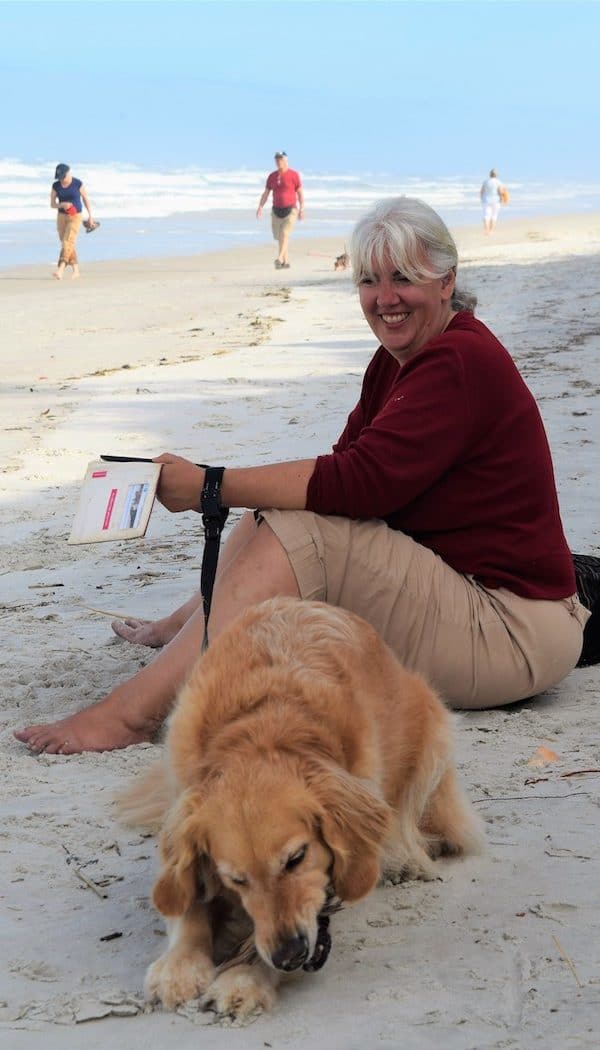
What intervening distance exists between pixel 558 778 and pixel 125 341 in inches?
447

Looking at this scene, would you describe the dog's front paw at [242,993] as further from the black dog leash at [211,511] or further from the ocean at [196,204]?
the ocean at [196,204]

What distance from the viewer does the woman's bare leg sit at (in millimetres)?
3980

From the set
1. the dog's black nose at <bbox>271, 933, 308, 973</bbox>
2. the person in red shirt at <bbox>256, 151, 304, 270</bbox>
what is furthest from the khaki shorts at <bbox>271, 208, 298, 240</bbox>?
the dog's black nose at <bbox>271, 933, 308, 973</bbox>

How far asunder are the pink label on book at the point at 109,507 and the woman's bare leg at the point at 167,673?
0.39m

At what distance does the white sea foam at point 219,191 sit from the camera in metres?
41.5

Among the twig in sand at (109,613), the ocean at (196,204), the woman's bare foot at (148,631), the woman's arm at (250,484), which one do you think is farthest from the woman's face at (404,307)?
the ocean at (196,204)

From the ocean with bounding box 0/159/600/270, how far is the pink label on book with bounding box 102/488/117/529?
22.5 m

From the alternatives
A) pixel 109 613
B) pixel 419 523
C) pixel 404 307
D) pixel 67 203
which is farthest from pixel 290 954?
pixel 67 203

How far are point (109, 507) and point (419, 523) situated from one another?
103cm

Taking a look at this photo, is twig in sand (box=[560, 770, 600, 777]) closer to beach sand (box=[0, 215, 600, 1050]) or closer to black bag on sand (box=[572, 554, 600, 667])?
beach sand (box=[0, 215, 600, 1050])

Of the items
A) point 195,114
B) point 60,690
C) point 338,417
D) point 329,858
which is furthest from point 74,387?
point 195,114

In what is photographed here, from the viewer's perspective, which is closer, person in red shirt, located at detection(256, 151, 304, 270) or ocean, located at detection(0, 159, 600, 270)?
person in red shirt, located at detection(256, 151, 304, 270)

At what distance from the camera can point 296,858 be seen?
2.69 m

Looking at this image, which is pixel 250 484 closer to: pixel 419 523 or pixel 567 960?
pixel 419 523
